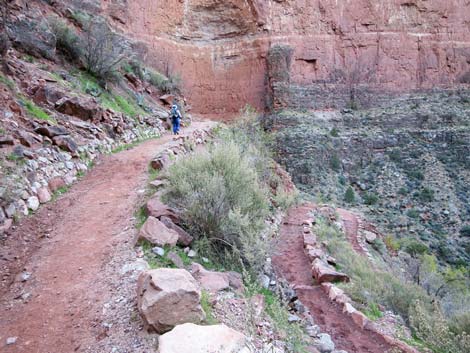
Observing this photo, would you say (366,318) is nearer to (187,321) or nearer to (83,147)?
(187,321)

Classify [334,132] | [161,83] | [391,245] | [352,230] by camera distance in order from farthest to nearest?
[334,132] < [161,83] < [391,245] < [352,230]

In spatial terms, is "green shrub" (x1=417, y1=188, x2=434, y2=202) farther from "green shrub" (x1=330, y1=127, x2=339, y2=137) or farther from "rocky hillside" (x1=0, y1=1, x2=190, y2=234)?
"rocky hillside" (x1=0, y1=1, x2=190, y2=234)

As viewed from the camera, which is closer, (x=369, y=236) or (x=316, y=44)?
(x=369, y=236)

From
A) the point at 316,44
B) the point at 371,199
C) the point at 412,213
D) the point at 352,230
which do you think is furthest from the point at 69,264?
the point at 316,44

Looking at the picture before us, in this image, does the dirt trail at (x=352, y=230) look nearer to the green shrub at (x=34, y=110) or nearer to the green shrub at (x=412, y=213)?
the green shrub at (x=412, y=213)

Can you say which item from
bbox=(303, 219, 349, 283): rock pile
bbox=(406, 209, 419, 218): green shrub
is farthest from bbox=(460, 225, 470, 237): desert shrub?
bbox=(303, 219, 349, 283): rock pile

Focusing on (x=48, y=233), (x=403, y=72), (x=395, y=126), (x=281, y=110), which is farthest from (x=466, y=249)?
(x=48, y=233)

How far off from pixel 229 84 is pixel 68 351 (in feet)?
84.2

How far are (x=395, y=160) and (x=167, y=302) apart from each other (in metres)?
22.6

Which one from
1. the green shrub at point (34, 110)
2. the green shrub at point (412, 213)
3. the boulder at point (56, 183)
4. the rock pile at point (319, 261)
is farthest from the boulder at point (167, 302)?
the green shrub at point (412, 213)

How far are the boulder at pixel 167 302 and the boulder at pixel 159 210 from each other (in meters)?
2.00

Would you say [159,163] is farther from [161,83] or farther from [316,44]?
[316,44]

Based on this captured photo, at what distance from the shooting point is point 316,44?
2712 centimetres

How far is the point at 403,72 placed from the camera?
27.6 meters
